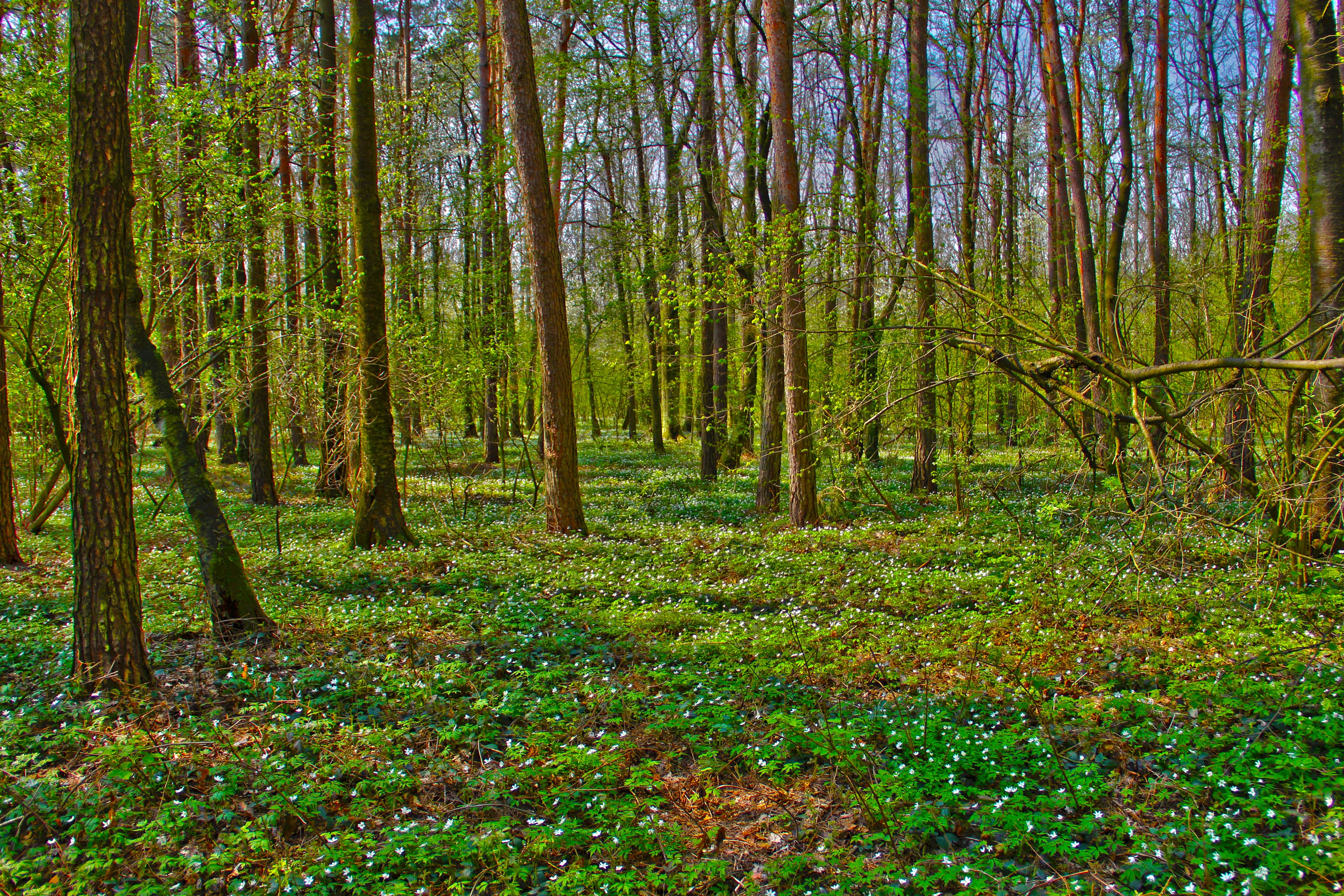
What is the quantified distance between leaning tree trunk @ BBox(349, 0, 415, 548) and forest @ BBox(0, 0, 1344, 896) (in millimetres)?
57

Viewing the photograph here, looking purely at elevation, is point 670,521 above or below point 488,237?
below

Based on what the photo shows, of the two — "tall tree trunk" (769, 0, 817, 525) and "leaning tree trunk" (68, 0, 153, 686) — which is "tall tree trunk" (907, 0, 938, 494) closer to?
"tall tree trunk" (769, 0, 817, 525)

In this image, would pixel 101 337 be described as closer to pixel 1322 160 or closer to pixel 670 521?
pixel 670 521

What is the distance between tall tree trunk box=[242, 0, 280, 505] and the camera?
422 inches

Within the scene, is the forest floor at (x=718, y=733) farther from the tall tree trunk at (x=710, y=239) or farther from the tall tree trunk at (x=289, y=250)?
the tall tree trunk at (x=710, y=239)

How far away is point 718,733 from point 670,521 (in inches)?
308

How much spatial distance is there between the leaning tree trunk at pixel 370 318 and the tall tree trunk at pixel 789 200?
5.44 metres

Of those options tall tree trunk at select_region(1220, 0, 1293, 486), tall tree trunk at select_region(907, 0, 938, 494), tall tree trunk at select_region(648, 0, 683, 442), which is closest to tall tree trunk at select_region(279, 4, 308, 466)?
tall tree trunk at select_region(648, 0, 683, 442)

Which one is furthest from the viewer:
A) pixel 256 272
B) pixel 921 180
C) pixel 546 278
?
pixel 921 180

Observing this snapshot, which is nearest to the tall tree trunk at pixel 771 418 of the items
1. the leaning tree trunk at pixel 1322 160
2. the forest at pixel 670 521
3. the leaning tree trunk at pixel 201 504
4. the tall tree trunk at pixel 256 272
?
the forest at pixel 670 521

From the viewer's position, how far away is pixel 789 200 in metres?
10.6

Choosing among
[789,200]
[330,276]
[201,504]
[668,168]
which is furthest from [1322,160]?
[330,276]

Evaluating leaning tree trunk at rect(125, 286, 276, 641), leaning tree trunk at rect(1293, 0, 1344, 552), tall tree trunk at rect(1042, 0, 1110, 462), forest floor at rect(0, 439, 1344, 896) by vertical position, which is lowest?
forest floor at rect(0, 439, 1344, 896)

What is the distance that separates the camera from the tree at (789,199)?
33.2 feet
